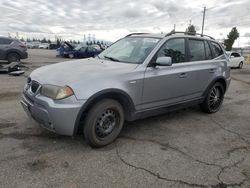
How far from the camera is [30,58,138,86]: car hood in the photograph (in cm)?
353

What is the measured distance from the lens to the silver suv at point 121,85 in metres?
3.46

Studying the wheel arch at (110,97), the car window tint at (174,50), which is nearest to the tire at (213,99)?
the car window tint at (174,50)

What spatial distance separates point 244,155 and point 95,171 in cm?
235

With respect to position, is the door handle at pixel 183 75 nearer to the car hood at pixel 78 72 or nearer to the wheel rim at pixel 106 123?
the car hood at pixel 78 72

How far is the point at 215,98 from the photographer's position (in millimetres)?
5926

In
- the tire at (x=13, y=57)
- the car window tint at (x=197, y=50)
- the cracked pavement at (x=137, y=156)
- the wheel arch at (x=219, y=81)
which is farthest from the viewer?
the tire at (x=13, y=57)

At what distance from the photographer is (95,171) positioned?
10.5 feet

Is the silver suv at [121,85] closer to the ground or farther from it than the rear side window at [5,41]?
closer to the ground

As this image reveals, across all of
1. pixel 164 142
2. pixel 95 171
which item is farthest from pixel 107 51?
pixel 95 171

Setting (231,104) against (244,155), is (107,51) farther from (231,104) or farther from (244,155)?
(231,104)

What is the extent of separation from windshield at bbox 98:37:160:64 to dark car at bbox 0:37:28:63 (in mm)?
10740

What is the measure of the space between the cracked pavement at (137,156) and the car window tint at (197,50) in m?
1.36

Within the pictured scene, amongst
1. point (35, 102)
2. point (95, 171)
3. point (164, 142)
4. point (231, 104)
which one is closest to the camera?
point (95, 171)

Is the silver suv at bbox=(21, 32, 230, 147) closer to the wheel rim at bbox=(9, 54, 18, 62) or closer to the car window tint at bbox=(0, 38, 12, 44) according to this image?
the wheel rim at bbox=(9, 54, 18, 62)
